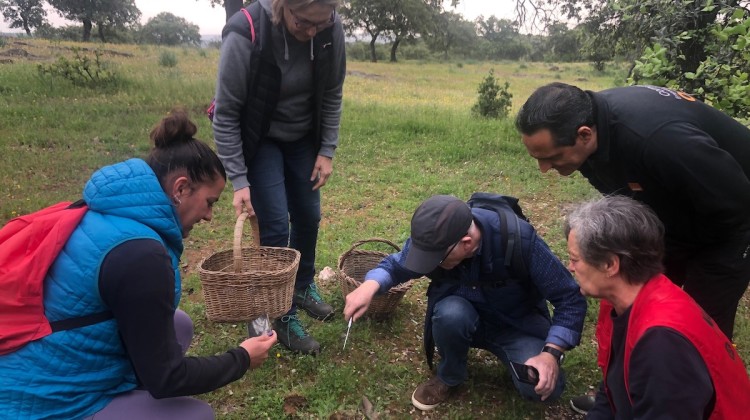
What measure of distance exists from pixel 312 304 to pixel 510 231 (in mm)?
1730

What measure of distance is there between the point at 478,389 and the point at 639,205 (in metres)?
1.63

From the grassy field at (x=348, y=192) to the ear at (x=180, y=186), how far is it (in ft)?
4.87

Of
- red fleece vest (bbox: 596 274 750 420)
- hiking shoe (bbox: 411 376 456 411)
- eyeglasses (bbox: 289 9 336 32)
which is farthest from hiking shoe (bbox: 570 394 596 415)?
eyeglasses (bbox: 289 9 336 32)

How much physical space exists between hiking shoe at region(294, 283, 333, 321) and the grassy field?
0.29 feet

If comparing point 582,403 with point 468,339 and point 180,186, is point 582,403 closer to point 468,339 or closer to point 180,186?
point 468,339

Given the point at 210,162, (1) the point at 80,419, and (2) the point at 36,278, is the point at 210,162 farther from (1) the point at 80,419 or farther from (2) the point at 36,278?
(1) the point at 80,419

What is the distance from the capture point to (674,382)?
1520 mm

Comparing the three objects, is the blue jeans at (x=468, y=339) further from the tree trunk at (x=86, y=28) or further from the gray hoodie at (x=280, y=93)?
the tree trunk at (x=86, y=28)

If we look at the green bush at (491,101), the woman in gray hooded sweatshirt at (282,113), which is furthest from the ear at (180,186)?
the green bush at (491,101)

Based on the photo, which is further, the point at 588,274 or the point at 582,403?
the point at 582,403

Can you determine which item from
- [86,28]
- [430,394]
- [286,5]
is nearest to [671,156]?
[430,394]

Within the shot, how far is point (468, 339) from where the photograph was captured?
9.02 feet

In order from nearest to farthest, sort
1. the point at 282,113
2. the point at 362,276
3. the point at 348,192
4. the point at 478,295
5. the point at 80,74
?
the point at 478,295 → the point at 282,113 → the point at 362,276 → the point at 348,192 → the point at 80,74

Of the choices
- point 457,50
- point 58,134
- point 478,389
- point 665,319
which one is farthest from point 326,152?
point 457,50
